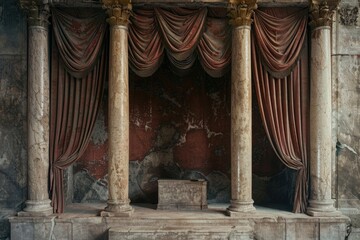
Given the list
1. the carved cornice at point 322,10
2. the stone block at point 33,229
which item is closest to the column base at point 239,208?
the stone block at point 33,229

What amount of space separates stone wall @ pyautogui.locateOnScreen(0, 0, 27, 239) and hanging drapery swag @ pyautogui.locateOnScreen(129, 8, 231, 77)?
1754 mm

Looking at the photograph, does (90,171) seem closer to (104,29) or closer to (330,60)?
(104,29)

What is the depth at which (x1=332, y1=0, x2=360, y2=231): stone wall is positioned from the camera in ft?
20.3

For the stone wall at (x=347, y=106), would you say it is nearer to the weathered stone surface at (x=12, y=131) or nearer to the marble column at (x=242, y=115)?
the marble column at (x=242, y=115)

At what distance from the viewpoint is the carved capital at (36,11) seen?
19.2 feet

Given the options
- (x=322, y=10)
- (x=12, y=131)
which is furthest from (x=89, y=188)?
(x=322, y=10)

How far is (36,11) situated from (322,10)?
4.22 metres

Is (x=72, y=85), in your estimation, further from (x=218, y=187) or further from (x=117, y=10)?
(x=218, y=187)

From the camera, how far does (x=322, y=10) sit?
5.89 metres

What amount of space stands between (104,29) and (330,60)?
3481mm

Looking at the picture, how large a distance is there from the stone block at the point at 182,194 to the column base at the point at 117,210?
0.68m

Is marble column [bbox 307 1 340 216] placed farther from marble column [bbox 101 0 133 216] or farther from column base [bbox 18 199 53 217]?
column base [bbox 18 199 53 217]

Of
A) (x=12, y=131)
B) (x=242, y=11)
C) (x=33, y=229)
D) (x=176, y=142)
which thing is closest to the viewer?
(x=33, y=229)

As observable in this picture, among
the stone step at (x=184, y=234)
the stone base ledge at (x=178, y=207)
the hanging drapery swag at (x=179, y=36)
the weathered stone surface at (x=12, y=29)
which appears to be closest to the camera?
the stone step at (x=184, y=234)
